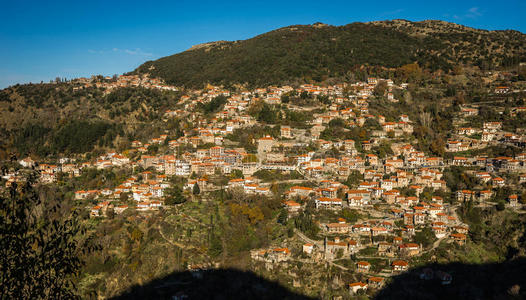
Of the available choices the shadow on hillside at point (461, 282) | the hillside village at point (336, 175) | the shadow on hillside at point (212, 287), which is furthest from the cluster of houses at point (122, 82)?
the shadow on hillside at point (461, 282)

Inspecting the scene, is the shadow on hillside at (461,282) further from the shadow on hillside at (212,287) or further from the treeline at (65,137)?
the treeline at (65,137)

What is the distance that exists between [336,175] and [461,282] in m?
15.0

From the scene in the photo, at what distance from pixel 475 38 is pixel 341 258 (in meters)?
63.5

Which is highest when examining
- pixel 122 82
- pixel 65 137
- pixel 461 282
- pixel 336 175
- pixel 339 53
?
pixel 339 53

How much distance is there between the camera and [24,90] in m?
70.9

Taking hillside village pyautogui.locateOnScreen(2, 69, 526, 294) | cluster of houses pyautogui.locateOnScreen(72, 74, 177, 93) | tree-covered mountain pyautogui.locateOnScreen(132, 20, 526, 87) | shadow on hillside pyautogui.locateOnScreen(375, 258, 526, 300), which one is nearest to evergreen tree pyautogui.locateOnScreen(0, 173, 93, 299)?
hillside village pyautogui.locateOnScreen(2, 69, 526, 294)

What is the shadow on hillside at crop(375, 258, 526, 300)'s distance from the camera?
74.7ft

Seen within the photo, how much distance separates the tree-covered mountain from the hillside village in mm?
15369

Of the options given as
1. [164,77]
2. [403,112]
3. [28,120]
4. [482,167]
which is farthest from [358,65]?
A: [28,120]

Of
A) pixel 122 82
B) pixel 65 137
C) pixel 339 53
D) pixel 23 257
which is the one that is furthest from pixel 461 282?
pixel 122 82

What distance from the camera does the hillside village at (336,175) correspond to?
26797 mm

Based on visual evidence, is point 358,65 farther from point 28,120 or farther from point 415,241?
point 28,120

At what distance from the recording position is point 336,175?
36.6 metres

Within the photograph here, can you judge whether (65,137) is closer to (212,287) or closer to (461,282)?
(212,287)
